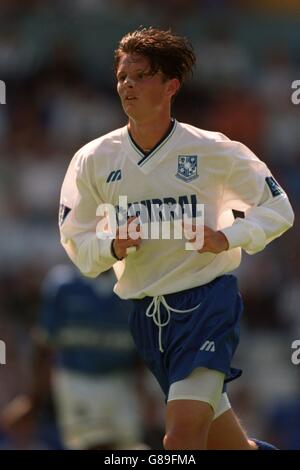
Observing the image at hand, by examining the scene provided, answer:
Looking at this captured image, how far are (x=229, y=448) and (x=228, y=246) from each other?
39.8 inches

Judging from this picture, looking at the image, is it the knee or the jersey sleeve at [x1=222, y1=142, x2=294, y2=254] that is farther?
the jersey sleeve at [x1=222, y1=142, x2=294, y2=254]

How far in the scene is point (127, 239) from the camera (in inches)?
242

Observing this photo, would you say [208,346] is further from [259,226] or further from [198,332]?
[259,226]

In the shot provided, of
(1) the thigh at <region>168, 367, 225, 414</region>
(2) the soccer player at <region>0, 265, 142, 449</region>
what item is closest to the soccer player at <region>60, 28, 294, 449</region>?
(1) the thigh at <region>168, 367, 225, 414</region>

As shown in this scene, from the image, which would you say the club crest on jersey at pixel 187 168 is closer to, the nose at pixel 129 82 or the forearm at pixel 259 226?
the forearm at pixel 259 226

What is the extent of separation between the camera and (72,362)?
32.0ft

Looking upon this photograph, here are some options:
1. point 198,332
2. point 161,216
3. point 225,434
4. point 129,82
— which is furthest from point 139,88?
point 225,434

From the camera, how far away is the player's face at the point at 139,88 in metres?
6.27

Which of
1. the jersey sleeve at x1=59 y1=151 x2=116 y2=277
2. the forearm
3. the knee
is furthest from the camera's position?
the jersey sleeve at x1=59 y1=151 x2=116 y2=277

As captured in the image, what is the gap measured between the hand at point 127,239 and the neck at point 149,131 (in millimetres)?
407

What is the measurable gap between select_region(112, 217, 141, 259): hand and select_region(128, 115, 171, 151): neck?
41 cm

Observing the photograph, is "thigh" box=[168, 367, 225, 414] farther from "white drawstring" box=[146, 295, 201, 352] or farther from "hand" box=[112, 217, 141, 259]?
"hand" box=[112, 217, 141, 259]

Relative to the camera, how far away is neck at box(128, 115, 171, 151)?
639 cm

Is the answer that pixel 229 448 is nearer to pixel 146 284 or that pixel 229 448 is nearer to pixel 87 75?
pixel 146 284
